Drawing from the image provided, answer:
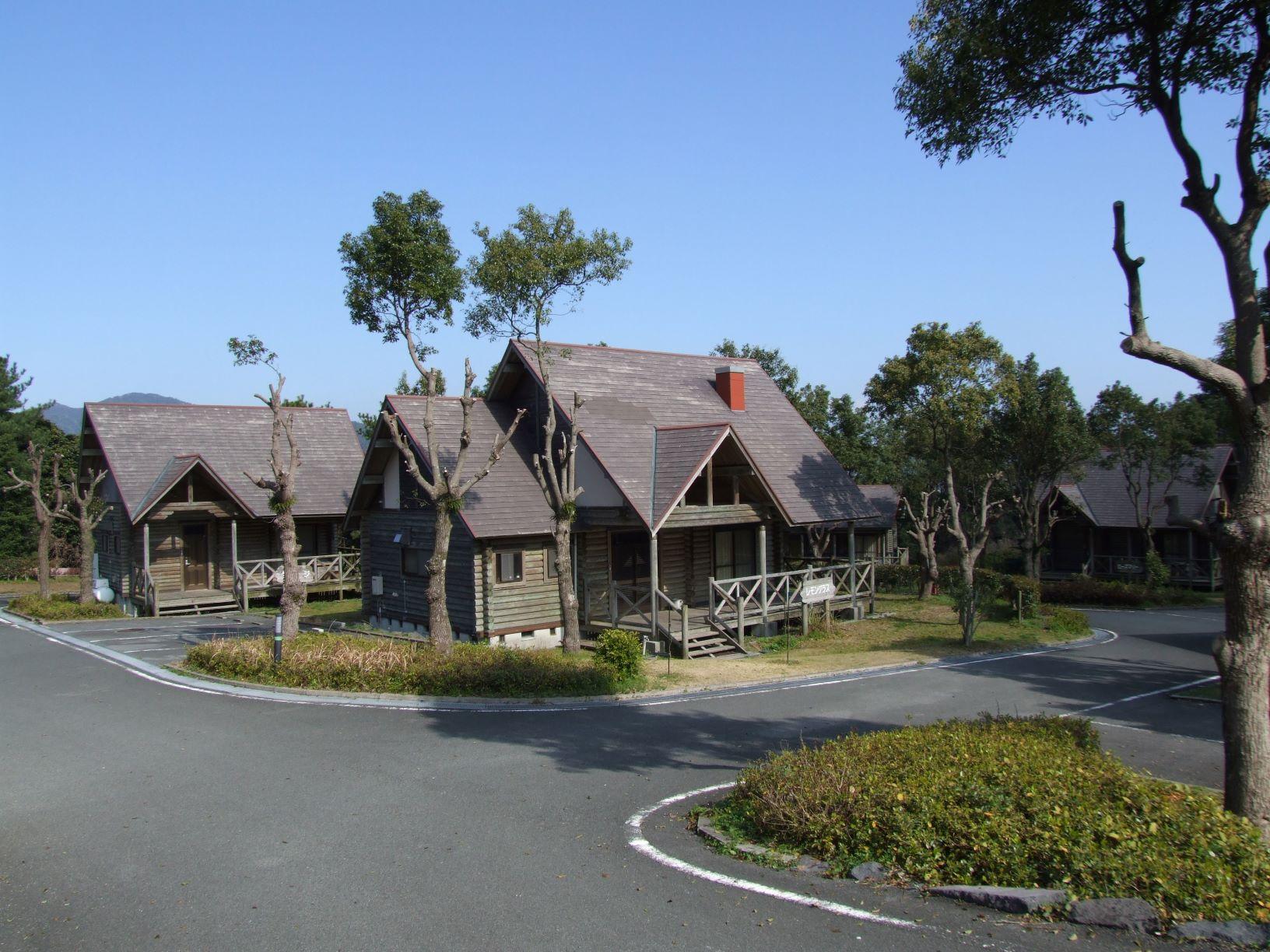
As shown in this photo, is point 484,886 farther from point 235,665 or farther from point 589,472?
point 589,472

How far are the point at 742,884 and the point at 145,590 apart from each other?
99.7ft

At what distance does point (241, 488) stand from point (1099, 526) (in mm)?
36710

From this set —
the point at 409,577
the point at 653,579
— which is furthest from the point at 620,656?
the point at 409,577

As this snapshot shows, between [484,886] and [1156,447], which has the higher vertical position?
[1156,447]

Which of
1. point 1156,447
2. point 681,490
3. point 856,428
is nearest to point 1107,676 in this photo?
point 681,490

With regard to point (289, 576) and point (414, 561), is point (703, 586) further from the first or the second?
point (289, 576)

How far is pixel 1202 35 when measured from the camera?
9.50 m

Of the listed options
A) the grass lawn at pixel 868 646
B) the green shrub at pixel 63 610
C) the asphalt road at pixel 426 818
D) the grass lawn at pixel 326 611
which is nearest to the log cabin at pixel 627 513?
the grass lawn at pixel 868 646

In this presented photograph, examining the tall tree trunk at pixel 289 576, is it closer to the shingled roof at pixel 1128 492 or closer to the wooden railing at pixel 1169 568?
the shingled roof at pixel 1128 492

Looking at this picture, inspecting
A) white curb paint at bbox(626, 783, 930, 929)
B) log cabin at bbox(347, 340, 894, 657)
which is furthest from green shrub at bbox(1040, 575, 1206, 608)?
white curb paint at bbox(626, 783, 930, 929)

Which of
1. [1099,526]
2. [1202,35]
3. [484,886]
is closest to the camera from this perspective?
[484,886]

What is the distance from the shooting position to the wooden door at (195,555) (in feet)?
110

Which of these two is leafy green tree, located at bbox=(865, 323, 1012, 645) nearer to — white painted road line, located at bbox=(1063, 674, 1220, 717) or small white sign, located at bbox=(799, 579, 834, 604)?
small white sign, located at bbox=(799, 579, 834, 604)

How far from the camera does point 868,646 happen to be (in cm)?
2312
